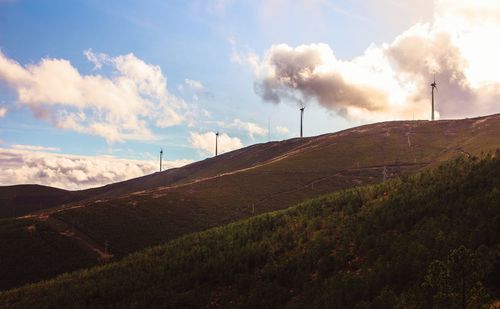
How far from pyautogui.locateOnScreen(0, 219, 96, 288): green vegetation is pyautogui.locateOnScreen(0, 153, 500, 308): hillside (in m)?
22.2

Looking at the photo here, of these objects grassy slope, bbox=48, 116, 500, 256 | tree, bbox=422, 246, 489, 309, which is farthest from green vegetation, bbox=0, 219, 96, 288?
tree, bbox=422, 246, 489, 309

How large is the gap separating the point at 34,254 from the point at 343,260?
7287 centimetres

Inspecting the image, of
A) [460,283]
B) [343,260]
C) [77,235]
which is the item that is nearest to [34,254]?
[77,235]

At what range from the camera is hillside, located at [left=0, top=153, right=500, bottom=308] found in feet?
77.9

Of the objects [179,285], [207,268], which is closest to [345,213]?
[207,268]

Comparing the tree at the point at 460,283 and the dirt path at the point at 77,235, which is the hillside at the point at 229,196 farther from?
the tree at the point at 460,283

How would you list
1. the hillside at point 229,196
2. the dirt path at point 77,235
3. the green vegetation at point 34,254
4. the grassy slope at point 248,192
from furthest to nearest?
the grassy slope at point 248,192
the hillside at point 229,196
the dirt path at point 77,235
the green vegetation at point 34,254

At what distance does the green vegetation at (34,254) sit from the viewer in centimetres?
7619

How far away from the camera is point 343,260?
115ft

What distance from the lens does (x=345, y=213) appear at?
48.9 m

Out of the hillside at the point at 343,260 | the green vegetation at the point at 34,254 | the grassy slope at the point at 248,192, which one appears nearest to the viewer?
the hillside at the point at 343,260

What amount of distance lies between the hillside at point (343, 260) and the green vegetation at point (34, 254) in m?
22.2

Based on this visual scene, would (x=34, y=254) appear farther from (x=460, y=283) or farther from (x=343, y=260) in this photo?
(x=460, y=283)

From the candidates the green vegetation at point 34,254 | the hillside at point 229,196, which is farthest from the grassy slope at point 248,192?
the green vegetation at point 34,254
